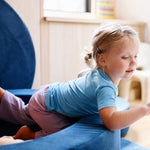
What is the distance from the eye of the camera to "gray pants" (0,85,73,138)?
1289 mm

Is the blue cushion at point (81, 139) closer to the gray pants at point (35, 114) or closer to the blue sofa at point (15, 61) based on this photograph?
the gray pants at point (35, 114)

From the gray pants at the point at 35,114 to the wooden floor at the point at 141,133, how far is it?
66 centimetres

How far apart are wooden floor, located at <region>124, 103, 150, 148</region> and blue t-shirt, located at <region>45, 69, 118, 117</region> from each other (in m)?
0.66

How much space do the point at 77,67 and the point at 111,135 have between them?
1.33 meters

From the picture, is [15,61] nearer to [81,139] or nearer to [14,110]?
[14,110]

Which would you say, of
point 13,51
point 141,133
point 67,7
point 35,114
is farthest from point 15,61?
point 67,7

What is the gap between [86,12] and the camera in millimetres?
2854

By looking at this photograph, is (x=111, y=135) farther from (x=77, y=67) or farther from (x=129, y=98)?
(x=129, y=98)

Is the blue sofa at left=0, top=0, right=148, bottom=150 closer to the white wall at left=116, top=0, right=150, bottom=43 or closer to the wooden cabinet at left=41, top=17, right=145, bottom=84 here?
the wooden cabinet at left=41, top=17, right=145, bottom=84

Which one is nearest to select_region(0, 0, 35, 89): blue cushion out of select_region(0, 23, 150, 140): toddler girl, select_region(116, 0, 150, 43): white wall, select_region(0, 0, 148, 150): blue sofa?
select_region(0, 0, 148, 150): blue sofa

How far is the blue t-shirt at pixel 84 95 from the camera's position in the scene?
108 cm

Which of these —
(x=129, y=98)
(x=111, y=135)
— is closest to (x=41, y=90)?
(x=111, y=135)

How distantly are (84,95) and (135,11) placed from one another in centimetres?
213

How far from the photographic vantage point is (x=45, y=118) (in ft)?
4.25
